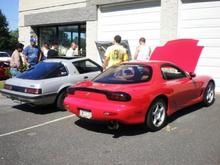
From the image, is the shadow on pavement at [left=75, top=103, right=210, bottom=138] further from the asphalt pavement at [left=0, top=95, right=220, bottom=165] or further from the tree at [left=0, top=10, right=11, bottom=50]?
the tree at [left=0, top=10, right=11, bottom=50]

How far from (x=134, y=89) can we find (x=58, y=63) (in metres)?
3.28

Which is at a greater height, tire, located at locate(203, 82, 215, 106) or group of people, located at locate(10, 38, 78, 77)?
group of people, located at locate(10, 38, 78, 77)

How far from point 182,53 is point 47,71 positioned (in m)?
5.22

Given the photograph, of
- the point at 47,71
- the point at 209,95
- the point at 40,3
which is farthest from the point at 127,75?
the point at 40,3

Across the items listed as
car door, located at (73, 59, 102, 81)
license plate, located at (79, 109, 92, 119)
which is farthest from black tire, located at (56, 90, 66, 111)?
license plate, located at (79, 109, 92, 119)

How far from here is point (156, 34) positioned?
12.5 m

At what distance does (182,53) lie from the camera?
38.7ft

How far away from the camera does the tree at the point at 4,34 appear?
5575 cm

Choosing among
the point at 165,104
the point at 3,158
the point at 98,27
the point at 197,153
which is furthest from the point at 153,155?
the point at 98,27

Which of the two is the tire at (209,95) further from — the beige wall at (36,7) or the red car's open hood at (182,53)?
the beige wall at (36,7)

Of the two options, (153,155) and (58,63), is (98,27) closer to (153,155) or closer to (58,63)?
(58,63)

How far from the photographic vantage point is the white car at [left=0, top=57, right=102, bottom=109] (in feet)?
26.2

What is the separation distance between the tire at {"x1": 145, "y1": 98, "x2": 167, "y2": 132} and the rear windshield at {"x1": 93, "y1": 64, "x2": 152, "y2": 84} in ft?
1.72

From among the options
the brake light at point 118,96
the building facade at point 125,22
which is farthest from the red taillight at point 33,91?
the building facade at point 125,22
